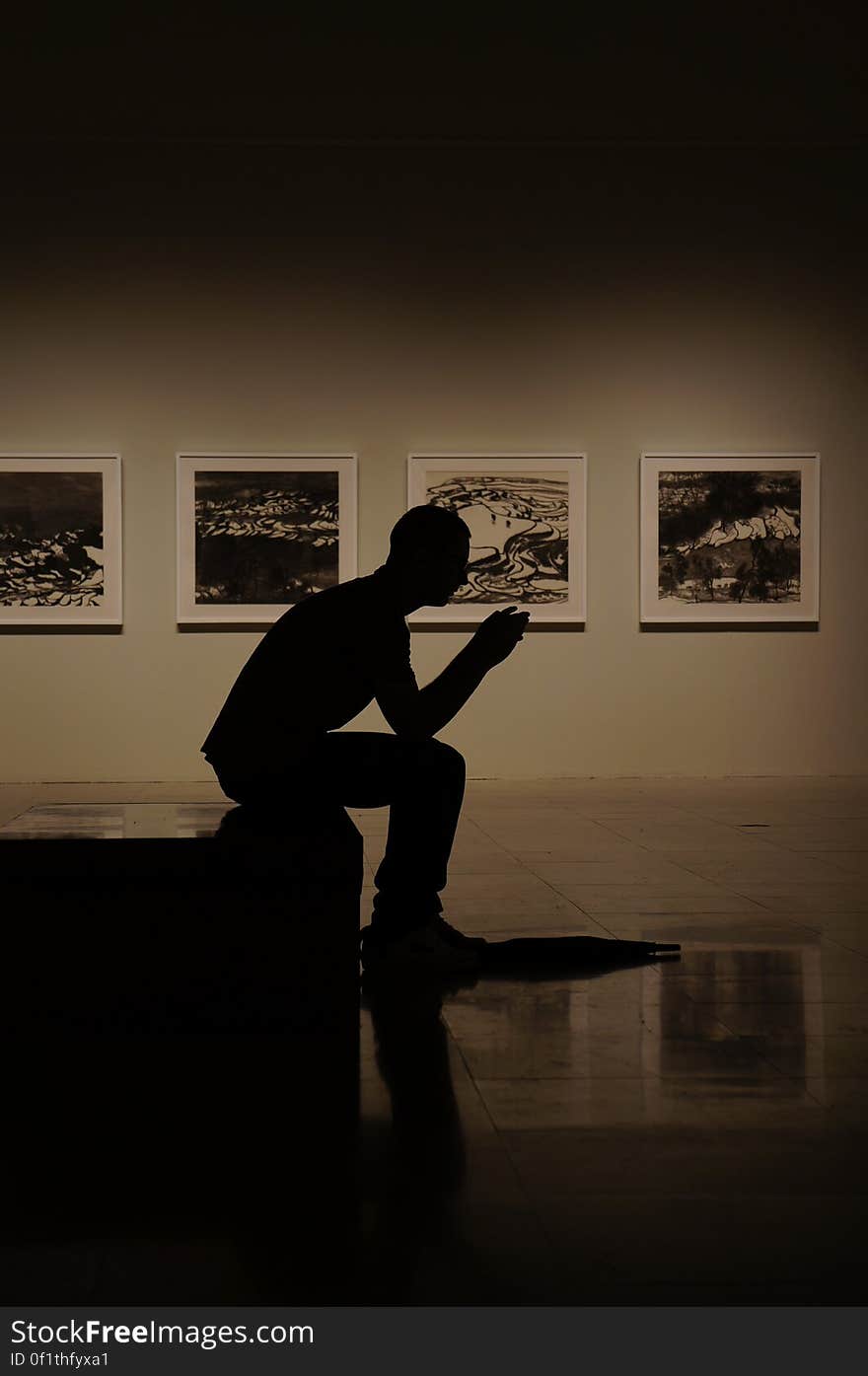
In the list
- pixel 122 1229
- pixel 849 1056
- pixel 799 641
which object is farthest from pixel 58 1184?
pixel 799 641

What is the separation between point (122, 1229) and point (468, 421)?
991 centimetres

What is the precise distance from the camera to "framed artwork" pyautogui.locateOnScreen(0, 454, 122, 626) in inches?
464

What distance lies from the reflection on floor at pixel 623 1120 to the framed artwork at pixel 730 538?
5.54 m

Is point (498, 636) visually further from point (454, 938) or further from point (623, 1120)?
point (623, 1120)

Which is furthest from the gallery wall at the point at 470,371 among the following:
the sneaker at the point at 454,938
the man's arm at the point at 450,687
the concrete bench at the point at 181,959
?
the concrete bench at the point at 181,959

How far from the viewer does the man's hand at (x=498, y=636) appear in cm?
457

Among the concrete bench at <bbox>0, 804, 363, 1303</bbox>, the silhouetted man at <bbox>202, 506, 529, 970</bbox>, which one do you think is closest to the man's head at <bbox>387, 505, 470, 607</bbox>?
the silhouetted man at <bbox>202, 506, 529, 970</bbox>

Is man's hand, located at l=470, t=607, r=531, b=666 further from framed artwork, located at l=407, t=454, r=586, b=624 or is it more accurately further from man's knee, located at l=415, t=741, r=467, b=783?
framed artwork, located at l=407, t=454, r=586, b=624

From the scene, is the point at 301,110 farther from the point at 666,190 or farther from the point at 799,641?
the point at 799,641

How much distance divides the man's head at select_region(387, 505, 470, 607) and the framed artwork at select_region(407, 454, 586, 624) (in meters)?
7.25

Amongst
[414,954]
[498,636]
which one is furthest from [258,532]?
[498,636]

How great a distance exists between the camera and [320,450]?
11945 millimetres

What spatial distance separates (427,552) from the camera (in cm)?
473

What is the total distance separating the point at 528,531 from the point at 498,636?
7.60 meters
